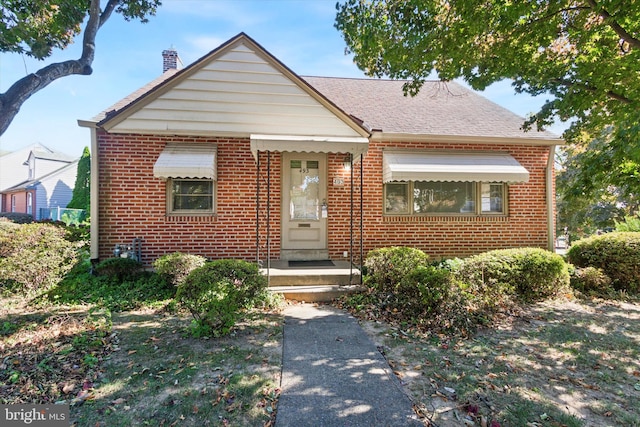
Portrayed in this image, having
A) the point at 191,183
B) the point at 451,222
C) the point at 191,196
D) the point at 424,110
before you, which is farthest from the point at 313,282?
the point at 424,110

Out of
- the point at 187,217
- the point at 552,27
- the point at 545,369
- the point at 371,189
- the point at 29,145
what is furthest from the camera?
the point at 29,145

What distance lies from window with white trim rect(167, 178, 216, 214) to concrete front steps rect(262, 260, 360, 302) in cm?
242

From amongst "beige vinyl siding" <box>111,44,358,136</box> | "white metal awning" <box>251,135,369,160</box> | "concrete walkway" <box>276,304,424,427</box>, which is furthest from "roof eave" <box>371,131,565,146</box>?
"concrete walkway" <box>276,304,424,427</box>

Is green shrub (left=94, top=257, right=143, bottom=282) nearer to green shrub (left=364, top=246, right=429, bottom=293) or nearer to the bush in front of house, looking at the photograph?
the bush in front of house

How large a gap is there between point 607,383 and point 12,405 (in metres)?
5.98

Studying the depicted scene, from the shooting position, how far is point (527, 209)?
8.31 meters

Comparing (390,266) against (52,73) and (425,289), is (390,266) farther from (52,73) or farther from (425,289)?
(52,73)

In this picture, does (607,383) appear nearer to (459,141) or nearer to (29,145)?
(459,141)

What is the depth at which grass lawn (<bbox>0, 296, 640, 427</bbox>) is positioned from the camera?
8.79 feet

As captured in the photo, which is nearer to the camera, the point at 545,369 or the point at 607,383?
the point at 607,383

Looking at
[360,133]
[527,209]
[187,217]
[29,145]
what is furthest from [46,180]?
[527,209]

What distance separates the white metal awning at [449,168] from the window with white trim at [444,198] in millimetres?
744

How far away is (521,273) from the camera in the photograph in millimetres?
5926

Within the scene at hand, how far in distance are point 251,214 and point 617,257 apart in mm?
8489
